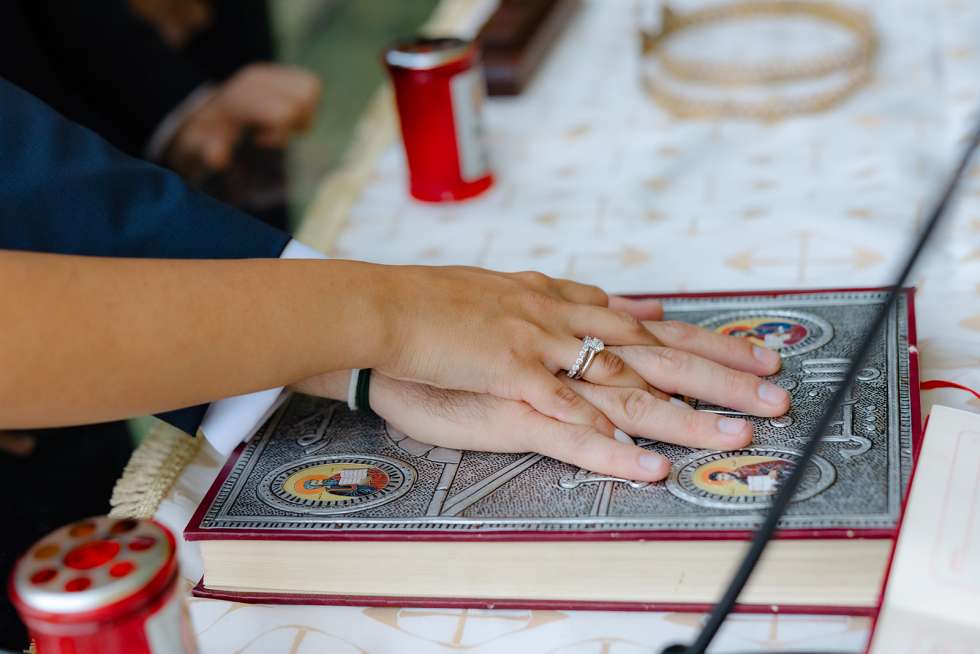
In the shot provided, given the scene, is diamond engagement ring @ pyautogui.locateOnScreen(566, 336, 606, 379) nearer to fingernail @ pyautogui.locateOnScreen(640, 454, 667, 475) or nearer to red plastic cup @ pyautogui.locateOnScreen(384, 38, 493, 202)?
fingernail @ pyautogui.locateOnScreen(640, 454, 667, 475)

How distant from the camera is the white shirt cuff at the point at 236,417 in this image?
2.15ft

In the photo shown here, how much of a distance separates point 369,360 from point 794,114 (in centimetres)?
66

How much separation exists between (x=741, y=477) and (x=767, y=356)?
0.12 metres

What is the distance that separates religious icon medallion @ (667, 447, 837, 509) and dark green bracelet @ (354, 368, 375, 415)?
0.19 meters

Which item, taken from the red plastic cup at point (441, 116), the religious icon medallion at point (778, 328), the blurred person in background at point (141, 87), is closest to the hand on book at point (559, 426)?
the religious icon medallion at point (778, 328)

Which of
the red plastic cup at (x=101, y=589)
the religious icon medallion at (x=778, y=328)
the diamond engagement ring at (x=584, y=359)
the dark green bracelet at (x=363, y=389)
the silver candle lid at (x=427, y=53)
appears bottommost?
the red plastic cup at (x=101, y=589)

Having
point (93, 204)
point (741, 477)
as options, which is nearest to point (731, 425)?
point (741, 477)

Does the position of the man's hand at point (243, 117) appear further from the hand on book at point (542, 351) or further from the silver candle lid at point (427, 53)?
the hand on book at point (542, 351)

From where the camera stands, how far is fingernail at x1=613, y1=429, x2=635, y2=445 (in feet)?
1.94

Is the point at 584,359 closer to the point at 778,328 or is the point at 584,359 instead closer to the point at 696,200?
the point at 778,328

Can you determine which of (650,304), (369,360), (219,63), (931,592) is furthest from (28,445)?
(219,63)

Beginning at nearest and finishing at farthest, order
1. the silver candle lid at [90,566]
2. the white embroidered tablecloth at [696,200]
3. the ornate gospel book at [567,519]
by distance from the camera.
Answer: the silver candle lid at [90,566] < the ornate gospel book at [567,519] < the white embroidered tablecloth at [696,200]

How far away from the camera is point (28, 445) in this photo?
2.85ft

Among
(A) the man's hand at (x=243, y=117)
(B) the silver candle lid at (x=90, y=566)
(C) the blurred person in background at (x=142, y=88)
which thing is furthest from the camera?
(A) the man's hand at (x=243, y=117)
